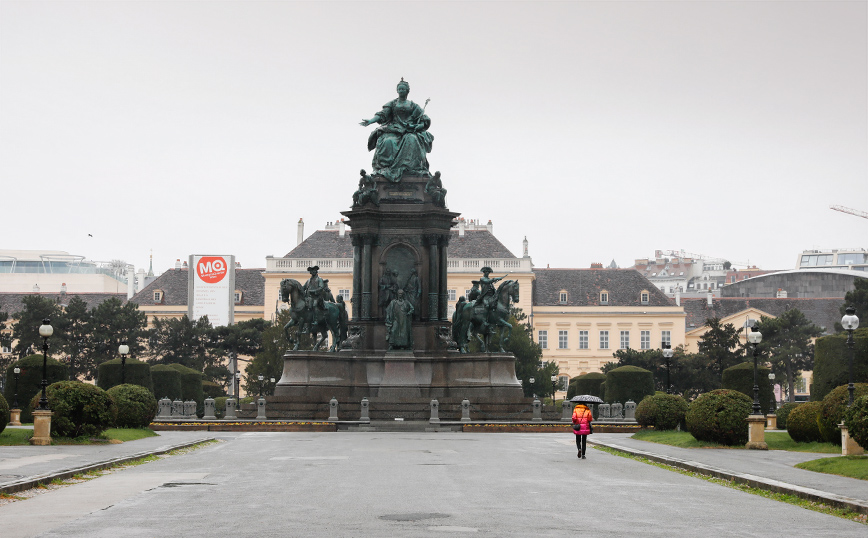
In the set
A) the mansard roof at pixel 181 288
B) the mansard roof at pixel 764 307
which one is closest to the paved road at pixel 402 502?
the mansard roof at pixel 181 288

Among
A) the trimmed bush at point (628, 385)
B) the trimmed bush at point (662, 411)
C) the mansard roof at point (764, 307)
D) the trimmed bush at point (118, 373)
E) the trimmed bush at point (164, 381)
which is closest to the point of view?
the trimmed bush at point (662, 411)

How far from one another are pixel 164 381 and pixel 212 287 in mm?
57768

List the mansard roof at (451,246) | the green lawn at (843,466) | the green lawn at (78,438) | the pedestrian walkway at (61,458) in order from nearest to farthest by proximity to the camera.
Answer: the pedestrian walkway at (61,458), the green lawn at (843,466), the green lawn at (78,438), the mansard roof at (451,246)

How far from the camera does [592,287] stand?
440 ft

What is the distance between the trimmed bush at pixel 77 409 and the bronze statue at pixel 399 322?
55.5 feet

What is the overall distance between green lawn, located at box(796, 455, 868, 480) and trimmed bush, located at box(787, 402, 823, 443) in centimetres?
749

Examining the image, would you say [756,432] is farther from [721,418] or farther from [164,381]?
Result: [164,381]

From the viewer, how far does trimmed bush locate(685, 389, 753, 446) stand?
A: 31.5m

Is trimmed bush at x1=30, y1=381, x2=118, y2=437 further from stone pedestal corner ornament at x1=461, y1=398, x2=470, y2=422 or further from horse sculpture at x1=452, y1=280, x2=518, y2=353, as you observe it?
horse sculpture at x1=452, y1=280, x2=518, y2=353

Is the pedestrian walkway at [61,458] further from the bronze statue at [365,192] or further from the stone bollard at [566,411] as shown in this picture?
the stone bollard at [566,411]

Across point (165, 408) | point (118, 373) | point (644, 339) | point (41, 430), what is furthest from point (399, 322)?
point (644, 339)

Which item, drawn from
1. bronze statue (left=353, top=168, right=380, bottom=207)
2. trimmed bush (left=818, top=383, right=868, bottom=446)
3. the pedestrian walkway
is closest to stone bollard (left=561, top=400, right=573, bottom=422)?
bronze statue (left=353, top=168, right=380, bottom=207)

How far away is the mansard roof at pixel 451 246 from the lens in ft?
427

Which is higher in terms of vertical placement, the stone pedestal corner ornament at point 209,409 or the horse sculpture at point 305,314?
the horse sculpture at point 305,314
